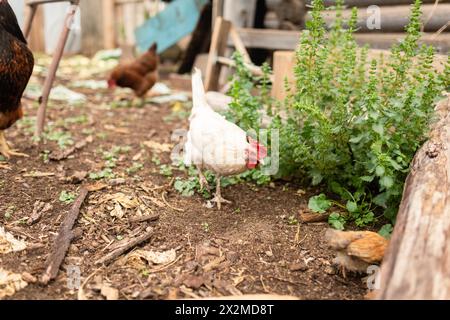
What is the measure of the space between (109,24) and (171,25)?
9.05 feet

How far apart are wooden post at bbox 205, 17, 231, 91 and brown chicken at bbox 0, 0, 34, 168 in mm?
2227

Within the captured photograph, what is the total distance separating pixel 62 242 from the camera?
2395mm

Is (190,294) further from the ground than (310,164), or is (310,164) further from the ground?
(310,164)

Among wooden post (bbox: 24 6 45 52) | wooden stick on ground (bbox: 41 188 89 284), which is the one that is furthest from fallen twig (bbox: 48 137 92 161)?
wooden post (bbox: 24 6 45 52)

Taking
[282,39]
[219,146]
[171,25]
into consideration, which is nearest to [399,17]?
[282,39]

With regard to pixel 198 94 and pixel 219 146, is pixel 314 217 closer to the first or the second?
pixel 219 146

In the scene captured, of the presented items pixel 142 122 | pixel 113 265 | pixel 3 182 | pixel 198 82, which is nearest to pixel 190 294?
pixel 113 265

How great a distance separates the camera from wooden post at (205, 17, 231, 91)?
16.0 ft

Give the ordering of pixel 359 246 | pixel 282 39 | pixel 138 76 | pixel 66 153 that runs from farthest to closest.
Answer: pixel 138 76 → pixel 282 39 → pixel 66 153 → pixel 359 246
